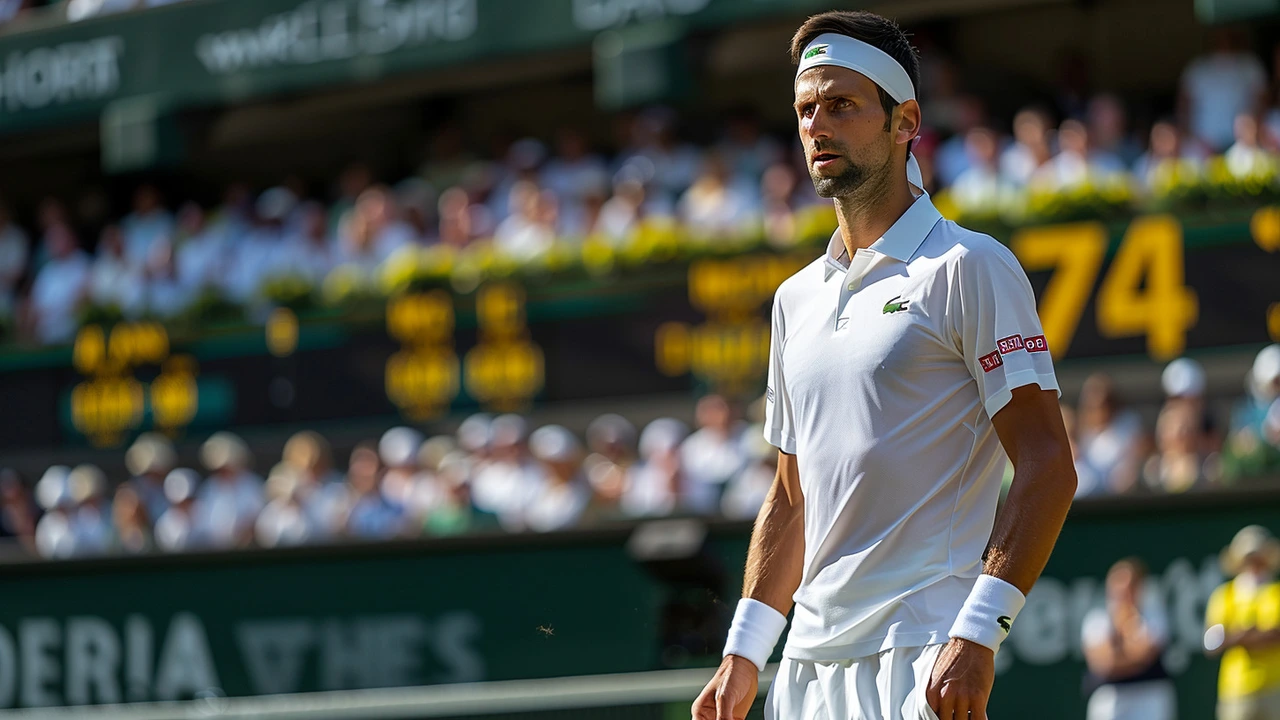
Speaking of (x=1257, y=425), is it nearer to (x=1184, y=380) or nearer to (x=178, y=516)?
(x=1184, y=380)

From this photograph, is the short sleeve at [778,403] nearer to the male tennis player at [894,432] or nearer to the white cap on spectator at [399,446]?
the male tennis player at [894,432]

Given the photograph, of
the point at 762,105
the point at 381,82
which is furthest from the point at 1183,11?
the point at 381,82

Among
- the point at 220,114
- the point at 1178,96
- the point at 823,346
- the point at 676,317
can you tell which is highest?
the point at 220,114

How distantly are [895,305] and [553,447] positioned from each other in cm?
837

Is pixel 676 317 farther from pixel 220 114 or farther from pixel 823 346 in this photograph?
pixel 823 346

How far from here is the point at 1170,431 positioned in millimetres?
9586

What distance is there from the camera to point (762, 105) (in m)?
16.3

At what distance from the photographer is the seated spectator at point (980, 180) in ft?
36.3

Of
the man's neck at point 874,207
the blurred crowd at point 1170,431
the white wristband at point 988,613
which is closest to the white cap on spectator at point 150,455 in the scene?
the blurred crowd at point 1170,431

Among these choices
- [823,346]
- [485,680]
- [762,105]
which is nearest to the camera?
[823,346]

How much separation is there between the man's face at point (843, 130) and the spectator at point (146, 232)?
1278cm

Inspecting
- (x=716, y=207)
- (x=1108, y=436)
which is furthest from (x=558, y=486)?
(x=1108, y=436)

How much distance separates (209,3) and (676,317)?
6270 millimetres

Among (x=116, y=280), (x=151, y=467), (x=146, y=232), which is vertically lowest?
(x=151, y=467)
